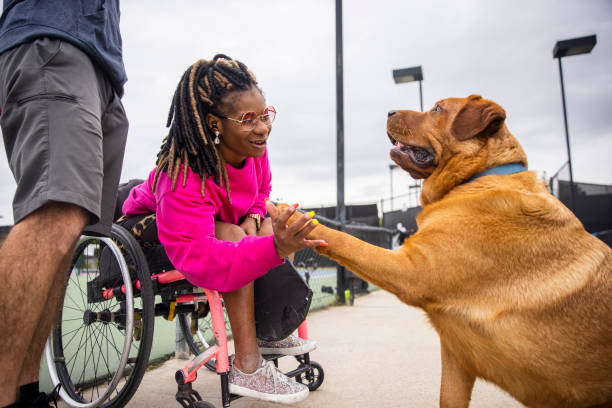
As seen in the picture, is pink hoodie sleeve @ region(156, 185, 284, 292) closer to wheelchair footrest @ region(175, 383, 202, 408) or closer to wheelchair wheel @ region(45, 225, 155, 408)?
wheelchair wheel @ region(45, 225, 155, 408)

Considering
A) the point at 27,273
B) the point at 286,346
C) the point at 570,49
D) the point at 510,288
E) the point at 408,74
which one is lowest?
A: the point at 286,346

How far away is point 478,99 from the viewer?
2.26m

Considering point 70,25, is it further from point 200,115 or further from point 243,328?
point 243,328

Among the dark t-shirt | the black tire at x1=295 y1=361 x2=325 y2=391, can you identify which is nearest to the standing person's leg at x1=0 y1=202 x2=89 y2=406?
the dark t-shirt

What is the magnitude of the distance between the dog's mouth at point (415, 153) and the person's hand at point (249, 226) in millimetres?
958

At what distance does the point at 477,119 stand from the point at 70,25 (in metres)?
1.98

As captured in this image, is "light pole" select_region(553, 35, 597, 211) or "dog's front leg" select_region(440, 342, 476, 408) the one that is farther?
"light pole" select_region(553, 35, 597, 211)

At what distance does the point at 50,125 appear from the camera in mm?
1332

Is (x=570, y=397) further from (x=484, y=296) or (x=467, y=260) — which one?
(x=467, y=260)

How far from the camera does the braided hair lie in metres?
1.91

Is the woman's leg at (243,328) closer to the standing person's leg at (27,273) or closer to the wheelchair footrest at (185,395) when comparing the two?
the wheelchair footrest at (185,395)

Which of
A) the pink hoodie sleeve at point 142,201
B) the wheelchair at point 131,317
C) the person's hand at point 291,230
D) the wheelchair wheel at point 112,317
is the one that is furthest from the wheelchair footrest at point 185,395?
the pink hoodie sleeve at point 142,201

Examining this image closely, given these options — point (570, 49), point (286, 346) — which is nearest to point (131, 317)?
point (286, 346)

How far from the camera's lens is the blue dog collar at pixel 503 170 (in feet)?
6.47
